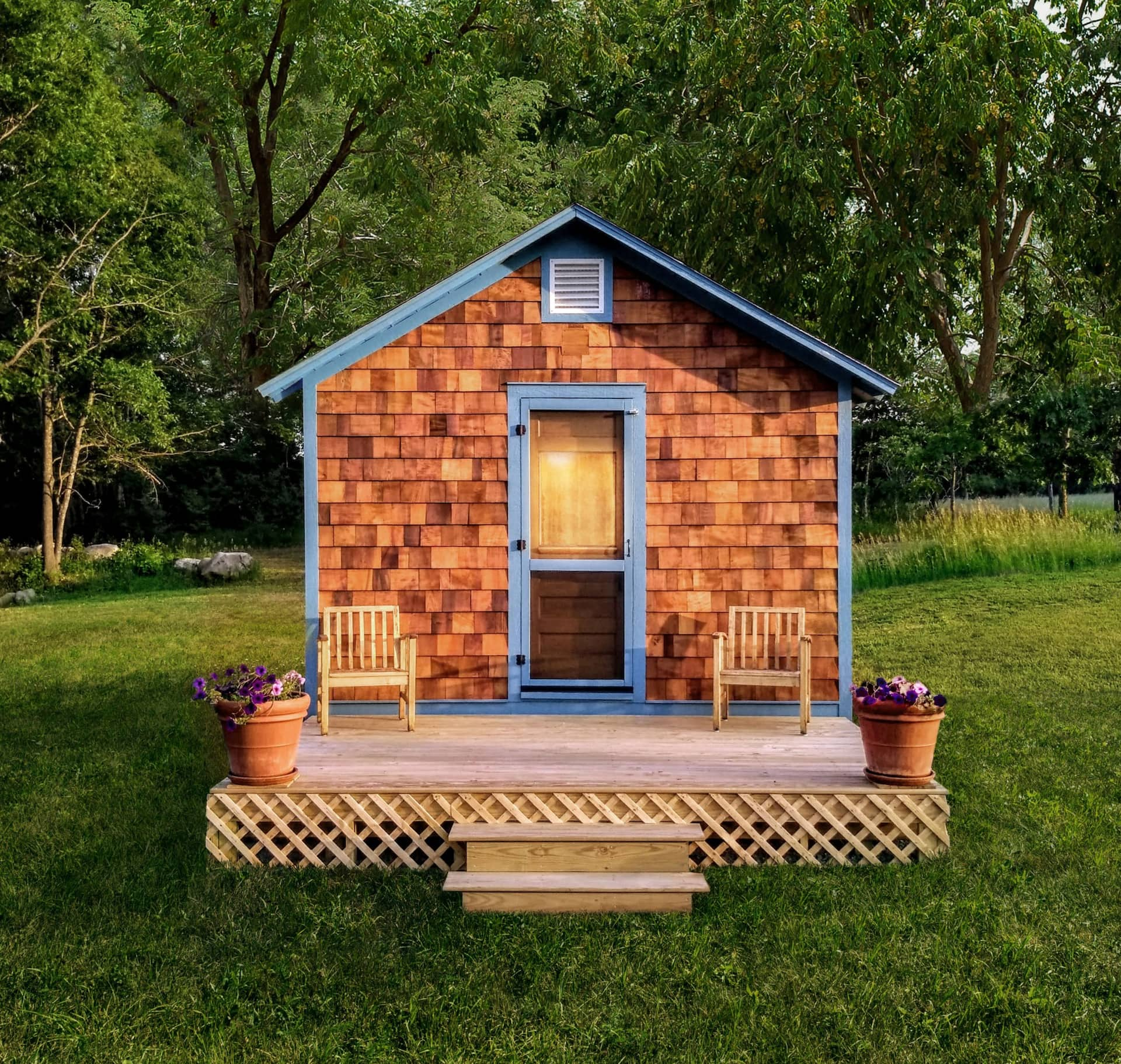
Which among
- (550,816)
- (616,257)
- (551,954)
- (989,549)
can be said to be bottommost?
(551,954)

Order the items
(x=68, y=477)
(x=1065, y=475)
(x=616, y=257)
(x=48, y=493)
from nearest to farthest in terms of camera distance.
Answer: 1. (x=616, y=257)
2. (x=1065, y=475)
3. (x=48, y=493)
4. (x=68, y=477)

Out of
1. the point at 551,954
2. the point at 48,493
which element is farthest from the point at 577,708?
the point at 48,493

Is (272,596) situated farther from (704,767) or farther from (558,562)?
(704,767)

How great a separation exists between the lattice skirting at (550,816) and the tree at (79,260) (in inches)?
532

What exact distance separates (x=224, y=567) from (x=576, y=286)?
524 inches

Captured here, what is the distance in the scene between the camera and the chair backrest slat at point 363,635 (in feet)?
24.2

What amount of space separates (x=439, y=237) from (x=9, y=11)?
21.8ft

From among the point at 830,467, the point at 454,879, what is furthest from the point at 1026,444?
the point at 454,879

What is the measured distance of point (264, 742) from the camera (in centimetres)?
561

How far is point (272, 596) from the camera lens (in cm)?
1753

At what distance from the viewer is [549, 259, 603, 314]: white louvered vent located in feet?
24.7

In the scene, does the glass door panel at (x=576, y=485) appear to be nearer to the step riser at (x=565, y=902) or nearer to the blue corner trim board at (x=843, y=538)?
the blue corner trim board at (x=843, y=538)

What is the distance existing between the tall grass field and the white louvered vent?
9915mm

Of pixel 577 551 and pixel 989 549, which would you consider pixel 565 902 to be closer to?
pixel 577 551
